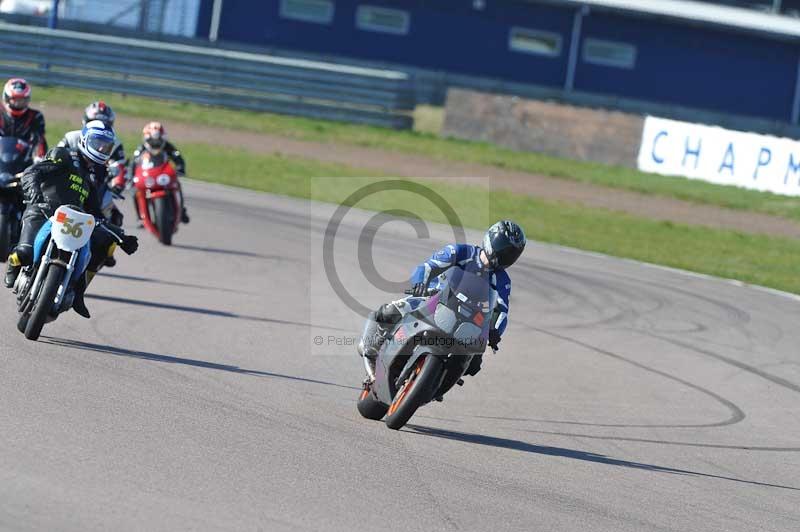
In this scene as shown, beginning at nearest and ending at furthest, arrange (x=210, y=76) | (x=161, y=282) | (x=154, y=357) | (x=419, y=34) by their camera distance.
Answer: (x=154, y=357), (x=161, y=282), (x=210, y=76), (x=419, y=34)

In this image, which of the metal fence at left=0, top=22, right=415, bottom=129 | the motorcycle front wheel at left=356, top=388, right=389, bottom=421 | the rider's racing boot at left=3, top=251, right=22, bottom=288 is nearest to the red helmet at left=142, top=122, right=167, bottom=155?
the rider's racing boot at left=3, top=251, right=22, bottom=288

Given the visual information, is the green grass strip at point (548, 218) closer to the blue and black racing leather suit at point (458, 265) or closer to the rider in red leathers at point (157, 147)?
the rider in red leathers at point (157, 147)

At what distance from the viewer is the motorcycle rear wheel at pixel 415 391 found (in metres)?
8.31

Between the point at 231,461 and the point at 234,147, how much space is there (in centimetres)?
2150

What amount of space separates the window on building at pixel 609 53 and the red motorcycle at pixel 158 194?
30.5 m

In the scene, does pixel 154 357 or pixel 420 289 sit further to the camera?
pixel 154 357

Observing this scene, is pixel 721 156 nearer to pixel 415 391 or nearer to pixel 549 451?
pixel 549 451

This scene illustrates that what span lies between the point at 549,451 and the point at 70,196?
431cm

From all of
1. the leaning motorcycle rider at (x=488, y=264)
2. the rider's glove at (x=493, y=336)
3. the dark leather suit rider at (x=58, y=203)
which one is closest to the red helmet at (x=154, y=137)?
the dark leather suit rider at (x=58, y=203)

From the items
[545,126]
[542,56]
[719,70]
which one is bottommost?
[545,126]

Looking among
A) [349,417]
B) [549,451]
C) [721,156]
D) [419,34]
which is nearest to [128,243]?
[349,417]

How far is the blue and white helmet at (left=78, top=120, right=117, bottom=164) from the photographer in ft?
34.5

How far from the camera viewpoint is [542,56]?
4522 cm

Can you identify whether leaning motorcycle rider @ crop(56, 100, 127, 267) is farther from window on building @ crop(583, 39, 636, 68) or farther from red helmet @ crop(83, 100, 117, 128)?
window on building @ crop(583, 39, 636, 68)
